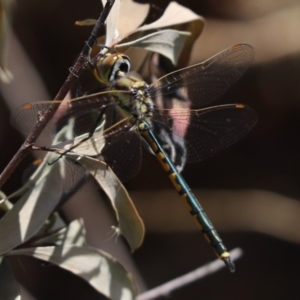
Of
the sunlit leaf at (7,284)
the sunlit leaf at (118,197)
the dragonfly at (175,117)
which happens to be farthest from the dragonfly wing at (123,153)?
the sunlit leaf at (7,284)

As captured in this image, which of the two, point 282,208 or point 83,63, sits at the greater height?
point 83,63

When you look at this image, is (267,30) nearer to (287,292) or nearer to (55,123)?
(287,292)

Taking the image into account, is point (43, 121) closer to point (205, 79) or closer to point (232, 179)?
point (205, 79)

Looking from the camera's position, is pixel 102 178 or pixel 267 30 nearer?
pixel 102 178

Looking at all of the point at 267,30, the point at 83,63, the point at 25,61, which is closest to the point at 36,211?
the point at 83,63

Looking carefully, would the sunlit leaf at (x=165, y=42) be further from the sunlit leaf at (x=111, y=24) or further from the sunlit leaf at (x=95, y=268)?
the sunlit leaf at (x=95, y=268)

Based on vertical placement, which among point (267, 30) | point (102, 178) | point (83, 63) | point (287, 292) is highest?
point (83, 63)
